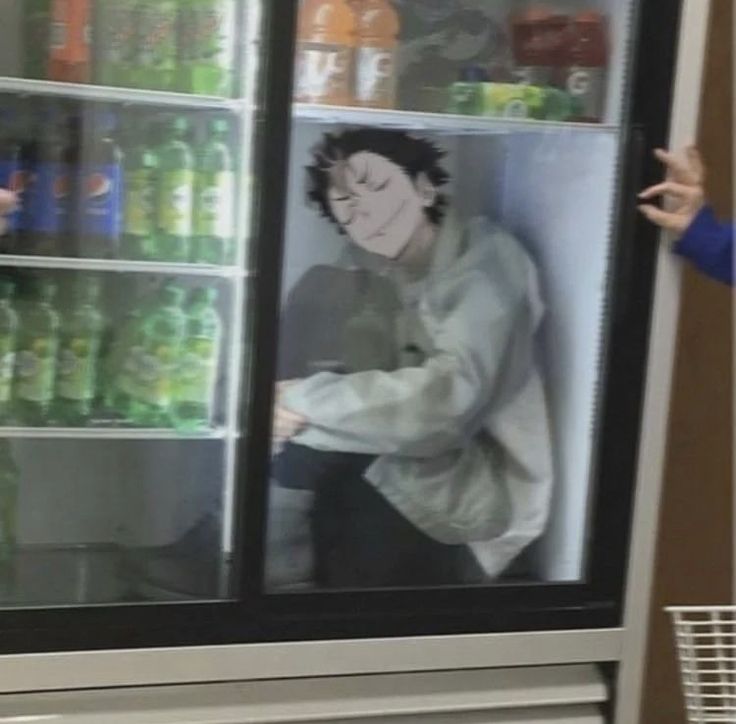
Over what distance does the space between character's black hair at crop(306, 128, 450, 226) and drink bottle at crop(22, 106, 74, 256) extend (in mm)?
370

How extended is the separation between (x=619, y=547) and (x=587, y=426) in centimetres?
19

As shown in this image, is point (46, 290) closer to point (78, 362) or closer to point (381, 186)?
point (78, 362)

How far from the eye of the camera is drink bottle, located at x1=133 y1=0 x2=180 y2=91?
182cm

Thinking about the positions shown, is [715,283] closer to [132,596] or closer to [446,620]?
[446,620]

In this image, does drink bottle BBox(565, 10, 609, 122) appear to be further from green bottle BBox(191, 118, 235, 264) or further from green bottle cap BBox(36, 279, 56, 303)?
green bottle cap BBox(36, 279, 56, 303)

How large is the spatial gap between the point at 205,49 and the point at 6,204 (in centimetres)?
38

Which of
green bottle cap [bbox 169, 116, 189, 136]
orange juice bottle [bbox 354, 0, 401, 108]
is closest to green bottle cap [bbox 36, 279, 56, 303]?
green bottle cap [bbox 169, 116, 189, 136]

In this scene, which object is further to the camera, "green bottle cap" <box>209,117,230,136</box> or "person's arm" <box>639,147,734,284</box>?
"green bottle cap" <box>209,117,230,136</box>

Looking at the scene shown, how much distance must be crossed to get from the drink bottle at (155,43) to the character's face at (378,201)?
0.31 m

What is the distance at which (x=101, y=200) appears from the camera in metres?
1.84

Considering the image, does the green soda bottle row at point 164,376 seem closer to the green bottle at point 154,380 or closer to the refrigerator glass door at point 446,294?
the green bottle at point 154,380

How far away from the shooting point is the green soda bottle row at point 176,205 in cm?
187

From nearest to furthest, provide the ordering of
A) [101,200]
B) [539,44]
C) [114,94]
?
[114,94]
[101,200]
[539,44]

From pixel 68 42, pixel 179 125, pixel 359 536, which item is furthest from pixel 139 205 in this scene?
pixel 359 536
